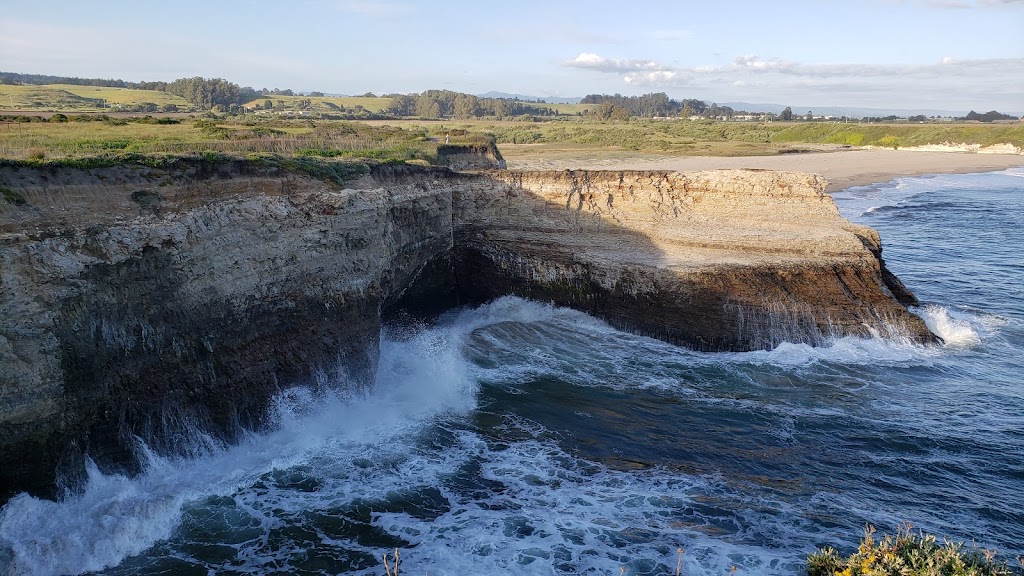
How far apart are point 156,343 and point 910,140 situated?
106 metres

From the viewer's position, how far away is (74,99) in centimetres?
4141

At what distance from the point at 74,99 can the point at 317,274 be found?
3678cm

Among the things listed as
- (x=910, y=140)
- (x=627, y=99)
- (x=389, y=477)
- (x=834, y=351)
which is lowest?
(x=389, y=477)

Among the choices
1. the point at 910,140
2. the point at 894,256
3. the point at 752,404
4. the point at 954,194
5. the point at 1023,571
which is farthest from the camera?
the point at 910,140

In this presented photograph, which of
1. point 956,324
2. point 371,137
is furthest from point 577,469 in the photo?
point 371,137

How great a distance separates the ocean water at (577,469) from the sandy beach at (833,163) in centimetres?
2227

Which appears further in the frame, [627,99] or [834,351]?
[627,99]

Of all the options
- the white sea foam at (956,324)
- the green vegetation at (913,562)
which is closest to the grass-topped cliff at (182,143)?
the green vegetation at (913,562)

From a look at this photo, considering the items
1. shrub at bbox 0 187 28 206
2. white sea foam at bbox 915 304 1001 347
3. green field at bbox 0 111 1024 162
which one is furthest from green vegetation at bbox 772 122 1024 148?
shrub at bbox 0 187 28 206

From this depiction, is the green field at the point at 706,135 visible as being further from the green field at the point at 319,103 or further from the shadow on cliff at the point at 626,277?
the shadow on cliff at the point at 626,277

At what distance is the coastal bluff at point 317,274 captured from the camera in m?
11.0

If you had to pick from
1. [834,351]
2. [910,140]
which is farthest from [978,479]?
[910,140]

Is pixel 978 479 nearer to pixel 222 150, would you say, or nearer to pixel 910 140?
pixel 222 150

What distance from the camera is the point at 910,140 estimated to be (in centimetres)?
9362
